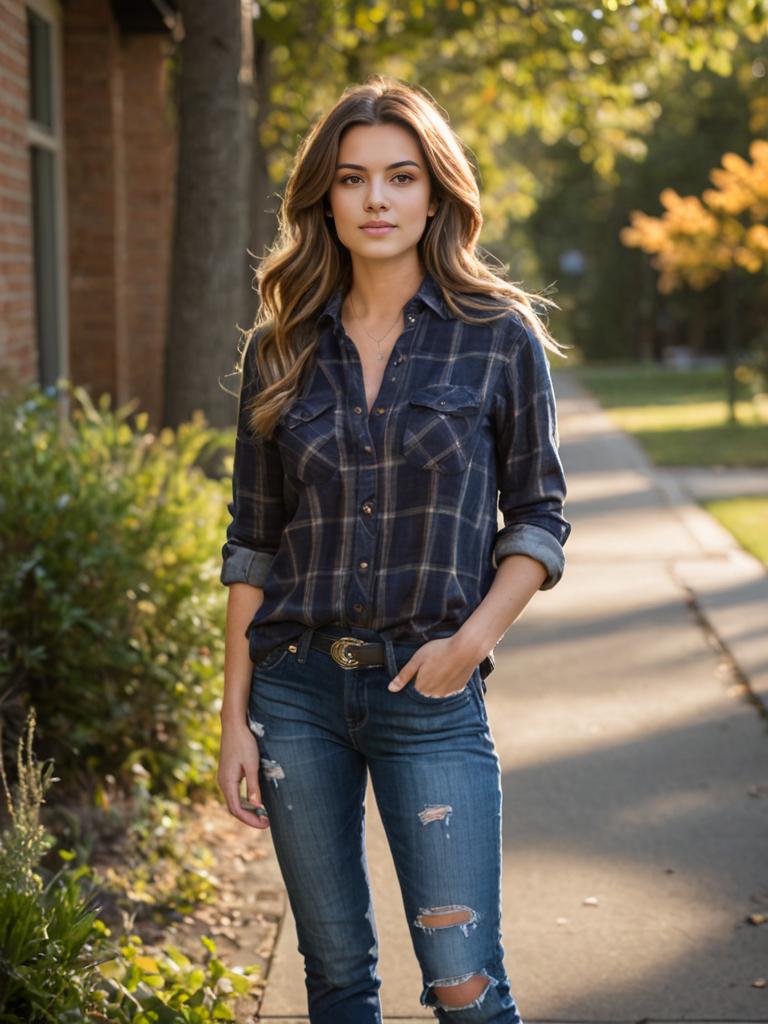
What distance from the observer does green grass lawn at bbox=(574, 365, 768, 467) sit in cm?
1569

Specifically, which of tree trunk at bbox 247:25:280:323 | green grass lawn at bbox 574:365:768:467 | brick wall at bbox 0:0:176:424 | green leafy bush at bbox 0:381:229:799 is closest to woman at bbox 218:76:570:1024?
green leafy bush at bbox 0:381:229:799

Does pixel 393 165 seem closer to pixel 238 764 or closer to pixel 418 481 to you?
Answer: pixel 418 481

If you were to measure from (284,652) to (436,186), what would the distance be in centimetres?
87

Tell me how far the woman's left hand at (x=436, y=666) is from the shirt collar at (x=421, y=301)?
58cm

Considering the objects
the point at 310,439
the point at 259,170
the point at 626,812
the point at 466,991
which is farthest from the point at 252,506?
the point at 259,170

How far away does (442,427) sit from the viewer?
97.0 inches

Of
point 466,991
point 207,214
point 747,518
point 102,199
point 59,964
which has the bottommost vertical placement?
point 747,518

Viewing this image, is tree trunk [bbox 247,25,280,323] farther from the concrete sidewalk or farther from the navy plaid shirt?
the navy plaid shirt

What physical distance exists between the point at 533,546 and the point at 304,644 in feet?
1.39

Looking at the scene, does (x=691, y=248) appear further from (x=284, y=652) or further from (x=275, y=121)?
(x=284, y=652)

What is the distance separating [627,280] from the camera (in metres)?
41.3

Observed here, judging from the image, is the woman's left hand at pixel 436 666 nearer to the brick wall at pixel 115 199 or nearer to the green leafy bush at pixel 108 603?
the green leafy bush at pixel 108 603

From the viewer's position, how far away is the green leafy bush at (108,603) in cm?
447

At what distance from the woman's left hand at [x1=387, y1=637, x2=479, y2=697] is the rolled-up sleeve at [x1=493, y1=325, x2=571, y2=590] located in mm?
208
